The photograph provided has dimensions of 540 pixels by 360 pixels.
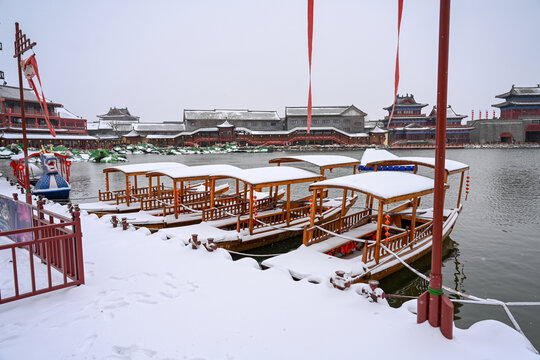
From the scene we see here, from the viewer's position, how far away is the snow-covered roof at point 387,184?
7.52 meters

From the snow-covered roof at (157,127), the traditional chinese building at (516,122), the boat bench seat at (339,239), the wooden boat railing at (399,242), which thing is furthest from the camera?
the snow-covered roof at (157,127)

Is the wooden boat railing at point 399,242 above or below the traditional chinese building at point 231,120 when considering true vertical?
below

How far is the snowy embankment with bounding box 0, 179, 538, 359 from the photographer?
3893 mm

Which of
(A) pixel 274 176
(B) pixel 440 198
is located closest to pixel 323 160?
(A) pixel 274 176

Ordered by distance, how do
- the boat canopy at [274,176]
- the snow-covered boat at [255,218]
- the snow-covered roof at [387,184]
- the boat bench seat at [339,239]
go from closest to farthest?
the snow-covered roof at [387,184] → the boat bench seat at [339,239] → the snow-covered boat at [255,218] → the boat canopy at [274,176]

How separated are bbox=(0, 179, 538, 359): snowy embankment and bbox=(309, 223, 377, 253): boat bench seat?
261 cm

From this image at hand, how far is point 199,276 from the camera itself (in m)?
6.14

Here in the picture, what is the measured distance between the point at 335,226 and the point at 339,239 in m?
0.68

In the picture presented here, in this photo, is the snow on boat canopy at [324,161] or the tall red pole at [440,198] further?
the snow on boat canopy at [324,161]

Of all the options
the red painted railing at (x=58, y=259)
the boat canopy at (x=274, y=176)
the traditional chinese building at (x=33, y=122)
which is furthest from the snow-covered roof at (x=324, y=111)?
the red painted railing at (x=58, y=259)

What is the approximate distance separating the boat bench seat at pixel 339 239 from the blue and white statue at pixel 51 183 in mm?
18039

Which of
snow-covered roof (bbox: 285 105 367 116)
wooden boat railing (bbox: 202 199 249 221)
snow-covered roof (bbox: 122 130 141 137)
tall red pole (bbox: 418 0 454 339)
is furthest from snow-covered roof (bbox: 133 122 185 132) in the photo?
tall red pole (bbox: 418 0 454 339)

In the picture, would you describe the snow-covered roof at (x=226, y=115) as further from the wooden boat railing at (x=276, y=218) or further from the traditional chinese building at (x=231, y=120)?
the wooden boat railing at (x=276, y=218)

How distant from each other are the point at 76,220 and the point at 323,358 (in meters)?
4.14
